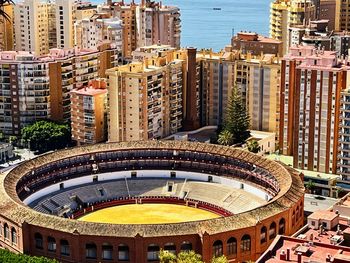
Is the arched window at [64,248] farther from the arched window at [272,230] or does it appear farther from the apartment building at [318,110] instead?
the apartment building at [318,110]

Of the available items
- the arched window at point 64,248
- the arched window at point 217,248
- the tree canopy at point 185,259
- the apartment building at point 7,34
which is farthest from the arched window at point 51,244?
the apartment building at point 7,34

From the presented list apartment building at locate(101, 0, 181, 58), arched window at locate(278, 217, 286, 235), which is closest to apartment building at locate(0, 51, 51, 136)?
apartment building at locate(101, 0, 181, 58)

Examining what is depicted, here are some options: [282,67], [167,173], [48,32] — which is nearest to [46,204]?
[167,173]

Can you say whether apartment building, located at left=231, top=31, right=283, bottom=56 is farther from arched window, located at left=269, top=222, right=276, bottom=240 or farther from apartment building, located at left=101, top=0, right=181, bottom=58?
arched window, located at left=269, top=222, right=276, bottom=240

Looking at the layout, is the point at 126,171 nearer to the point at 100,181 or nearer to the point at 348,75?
the point at 100,181

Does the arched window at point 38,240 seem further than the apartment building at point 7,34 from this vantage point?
No

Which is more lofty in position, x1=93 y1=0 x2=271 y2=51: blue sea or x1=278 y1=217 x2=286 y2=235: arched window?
x1=93 y1=0 x2=271 y2=51: blue sea

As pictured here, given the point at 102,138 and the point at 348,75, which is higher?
the point at 348,75
